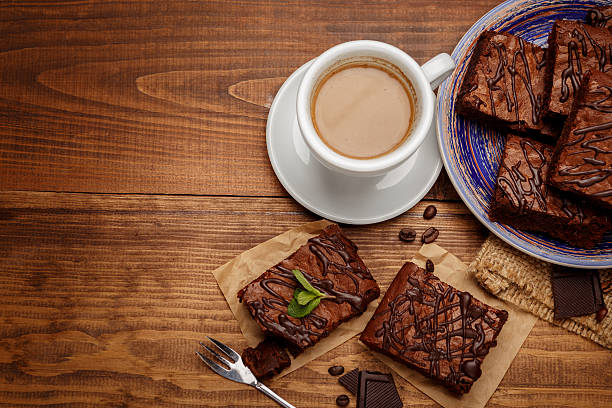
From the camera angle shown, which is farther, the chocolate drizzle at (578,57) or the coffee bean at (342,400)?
the coffee bean at (342,400)

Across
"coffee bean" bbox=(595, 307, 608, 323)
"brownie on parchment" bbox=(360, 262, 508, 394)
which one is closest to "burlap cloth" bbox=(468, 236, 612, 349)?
"coffee bean" bbox=(595, 307, 608, 323)

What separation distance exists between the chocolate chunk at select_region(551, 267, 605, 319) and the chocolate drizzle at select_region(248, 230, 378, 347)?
0.80 meters

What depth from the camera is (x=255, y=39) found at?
235 centimetres

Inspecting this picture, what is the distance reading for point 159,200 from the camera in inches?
91.0

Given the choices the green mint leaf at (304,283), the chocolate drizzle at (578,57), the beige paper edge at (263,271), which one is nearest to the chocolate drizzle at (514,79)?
the chocolate drizzle at (578,57)

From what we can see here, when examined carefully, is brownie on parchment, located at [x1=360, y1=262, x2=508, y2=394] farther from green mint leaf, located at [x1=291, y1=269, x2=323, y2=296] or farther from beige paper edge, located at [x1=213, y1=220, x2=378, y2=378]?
green mint leaf, located at [x1=291, y1=269, x2=323, y2=296]

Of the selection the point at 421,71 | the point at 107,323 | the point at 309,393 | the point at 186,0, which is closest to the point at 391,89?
the point at 421,71

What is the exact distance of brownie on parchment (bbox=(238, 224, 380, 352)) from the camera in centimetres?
210

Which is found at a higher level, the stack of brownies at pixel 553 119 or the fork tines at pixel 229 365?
the stack of brownies at pixel 553 119

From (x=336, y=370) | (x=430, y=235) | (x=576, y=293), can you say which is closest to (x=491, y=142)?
(x=430, y=235)

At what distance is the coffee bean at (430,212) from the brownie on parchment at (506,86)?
0.44 m

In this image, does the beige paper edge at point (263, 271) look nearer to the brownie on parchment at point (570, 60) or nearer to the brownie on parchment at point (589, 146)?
the brownie on parchment at point (589, 146)

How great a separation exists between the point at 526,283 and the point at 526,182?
443 millimetres

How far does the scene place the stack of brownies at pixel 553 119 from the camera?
1.99 m
